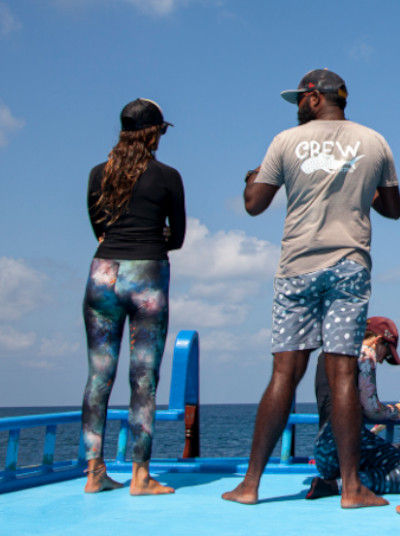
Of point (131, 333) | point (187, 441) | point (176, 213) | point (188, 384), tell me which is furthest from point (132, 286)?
point (187, 441)

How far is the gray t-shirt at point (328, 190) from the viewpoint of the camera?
2877 mm

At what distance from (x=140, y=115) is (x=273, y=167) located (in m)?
0.85

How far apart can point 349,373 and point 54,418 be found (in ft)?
6.15

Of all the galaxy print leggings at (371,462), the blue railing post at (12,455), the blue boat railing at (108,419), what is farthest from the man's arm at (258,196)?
the blue railing post at (12,455)

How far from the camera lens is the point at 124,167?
333 cm

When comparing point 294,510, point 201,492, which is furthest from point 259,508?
point 201,492

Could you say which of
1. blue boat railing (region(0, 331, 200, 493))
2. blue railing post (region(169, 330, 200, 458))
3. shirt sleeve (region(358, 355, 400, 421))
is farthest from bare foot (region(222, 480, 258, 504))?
blue railing post (region(169, 330, 200, 458))

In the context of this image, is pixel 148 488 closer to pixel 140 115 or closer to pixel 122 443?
pixel 122 443

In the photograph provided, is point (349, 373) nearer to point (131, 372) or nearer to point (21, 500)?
point (131, 372)

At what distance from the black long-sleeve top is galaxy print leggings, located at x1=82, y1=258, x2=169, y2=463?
6cm

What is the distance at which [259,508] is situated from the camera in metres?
2.72

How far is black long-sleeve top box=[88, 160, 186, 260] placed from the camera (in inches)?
128

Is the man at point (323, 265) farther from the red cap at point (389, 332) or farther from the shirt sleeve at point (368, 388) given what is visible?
the red cap at point (389, 332)

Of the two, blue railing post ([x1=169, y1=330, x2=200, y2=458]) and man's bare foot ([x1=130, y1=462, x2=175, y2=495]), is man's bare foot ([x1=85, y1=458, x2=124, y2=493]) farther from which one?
blue railing post ([x1=169, y1=330, x2=200, y2=458])
